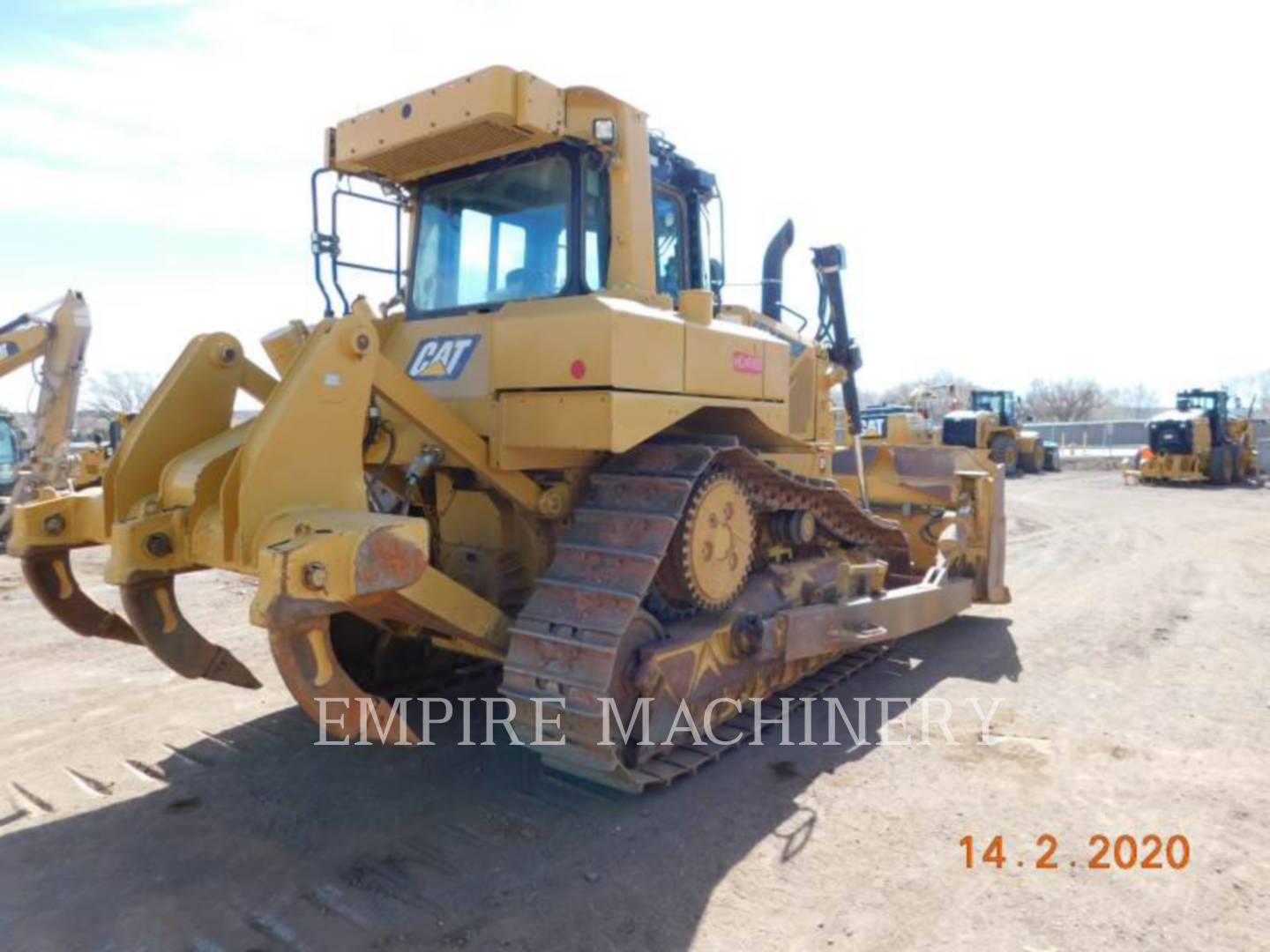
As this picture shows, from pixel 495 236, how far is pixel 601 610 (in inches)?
86.1

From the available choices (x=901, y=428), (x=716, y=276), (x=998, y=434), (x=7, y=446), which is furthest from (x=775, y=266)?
(x=998, y=434)

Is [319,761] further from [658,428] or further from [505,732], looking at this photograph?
[658,428]

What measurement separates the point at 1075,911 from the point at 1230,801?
1458mm

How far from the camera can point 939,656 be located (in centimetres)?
682

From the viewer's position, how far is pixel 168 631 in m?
4.03

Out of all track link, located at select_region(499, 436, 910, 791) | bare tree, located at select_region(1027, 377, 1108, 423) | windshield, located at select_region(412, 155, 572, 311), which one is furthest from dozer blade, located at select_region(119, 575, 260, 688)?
bare tree, located at select_region(1027, 377, 1108, 423)

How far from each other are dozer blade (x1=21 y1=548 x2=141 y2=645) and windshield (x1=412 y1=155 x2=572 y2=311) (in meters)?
2.19

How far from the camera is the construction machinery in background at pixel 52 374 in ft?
39.0

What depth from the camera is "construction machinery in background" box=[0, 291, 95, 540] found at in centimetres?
1188

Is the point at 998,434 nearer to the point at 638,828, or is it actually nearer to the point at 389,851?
the point at 638,828

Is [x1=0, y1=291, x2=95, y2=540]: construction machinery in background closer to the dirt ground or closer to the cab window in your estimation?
the dirt ground

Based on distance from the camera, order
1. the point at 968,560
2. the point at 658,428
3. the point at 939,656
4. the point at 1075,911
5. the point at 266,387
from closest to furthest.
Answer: the point at 1075,911, the point at 658,428, the point at 266,387, the point at 939,656, the point at 968,560

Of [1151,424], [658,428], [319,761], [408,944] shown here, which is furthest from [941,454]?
[1151,424]

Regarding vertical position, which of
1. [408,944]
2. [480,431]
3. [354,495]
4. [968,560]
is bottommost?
[408,944]
